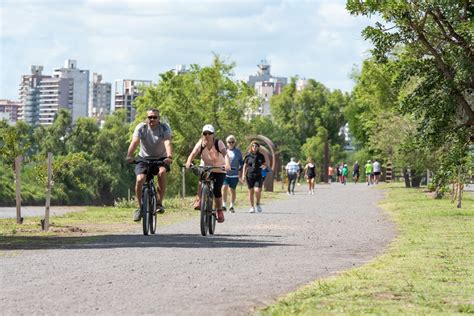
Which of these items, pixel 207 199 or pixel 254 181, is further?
pixel 254 181

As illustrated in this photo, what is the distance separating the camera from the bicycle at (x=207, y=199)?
1895cm

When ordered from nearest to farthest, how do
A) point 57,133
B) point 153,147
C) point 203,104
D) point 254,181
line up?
point 153,147, point 254,181, point 203,104, point 57,133

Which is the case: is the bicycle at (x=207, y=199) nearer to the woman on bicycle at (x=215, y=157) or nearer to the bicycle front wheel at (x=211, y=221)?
the bicycle front wheel at (x=211, y=221)

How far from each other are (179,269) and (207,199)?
20.1 ft

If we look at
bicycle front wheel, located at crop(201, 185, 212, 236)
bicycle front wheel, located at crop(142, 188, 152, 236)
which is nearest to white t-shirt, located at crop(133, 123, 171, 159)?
bicycle front wheel, located at crop(142, 188, 152, 236)

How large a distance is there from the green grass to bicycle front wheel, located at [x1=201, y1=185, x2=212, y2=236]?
2746mm

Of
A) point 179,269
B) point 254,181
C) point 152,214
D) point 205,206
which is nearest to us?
point 179,269

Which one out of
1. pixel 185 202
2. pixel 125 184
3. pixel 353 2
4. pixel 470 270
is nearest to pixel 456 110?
pixel 353 2

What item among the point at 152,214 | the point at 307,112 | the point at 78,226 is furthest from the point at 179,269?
the point at 307,112

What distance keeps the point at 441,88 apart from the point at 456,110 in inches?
18.9

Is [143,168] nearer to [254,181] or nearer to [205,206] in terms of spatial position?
[205,206]

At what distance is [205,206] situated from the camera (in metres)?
19.0

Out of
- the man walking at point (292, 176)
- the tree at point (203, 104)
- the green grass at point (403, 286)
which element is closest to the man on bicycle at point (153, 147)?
the green grass at point (403, 286)

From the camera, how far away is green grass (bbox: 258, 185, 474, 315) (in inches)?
390
